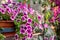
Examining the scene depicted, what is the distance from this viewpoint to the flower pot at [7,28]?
2.11 metres

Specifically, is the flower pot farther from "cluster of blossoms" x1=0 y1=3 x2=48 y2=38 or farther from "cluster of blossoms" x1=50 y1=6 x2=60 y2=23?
"cluster of blossoms" x1=50 y1=6 x2=60 y2=23

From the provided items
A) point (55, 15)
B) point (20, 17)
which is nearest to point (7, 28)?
point (20, 17)

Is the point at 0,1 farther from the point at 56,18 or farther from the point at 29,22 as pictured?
the point at 56,18

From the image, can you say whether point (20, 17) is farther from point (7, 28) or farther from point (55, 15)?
point (55, 15)

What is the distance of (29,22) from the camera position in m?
2.27

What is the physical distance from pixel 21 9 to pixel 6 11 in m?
0.21

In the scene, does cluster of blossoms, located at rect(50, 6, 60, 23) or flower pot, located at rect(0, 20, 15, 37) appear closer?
flower pot, located at rect(0, 20, 15, 37)

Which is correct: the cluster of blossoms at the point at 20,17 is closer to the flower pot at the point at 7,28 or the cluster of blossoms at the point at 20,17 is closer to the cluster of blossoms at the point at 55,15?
the flower pot at the point at 7,28

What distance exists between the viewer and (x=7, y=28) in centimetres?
215

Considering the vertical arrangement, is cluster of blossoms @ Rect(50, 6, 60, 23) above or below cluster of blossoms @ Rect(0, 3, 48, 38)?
below

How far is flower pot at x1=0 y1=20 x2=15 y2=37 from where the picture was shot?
2105mm

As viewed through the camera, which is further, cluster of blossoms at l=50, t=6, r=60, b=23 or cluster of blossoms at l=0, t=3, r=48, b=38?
cluster of blossoms at l=50, t=6, r=60, b=23

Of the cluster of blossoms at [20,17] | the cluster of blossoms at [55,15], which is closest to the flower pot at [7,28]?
the cluster of blossoms at [20,17]

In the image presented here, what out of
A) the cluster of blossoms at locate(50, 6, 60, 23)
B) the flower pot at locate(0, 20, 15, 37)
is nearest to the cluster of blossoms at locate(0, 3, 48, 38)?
the flower pot at locate(0, 20, 15, 37)
